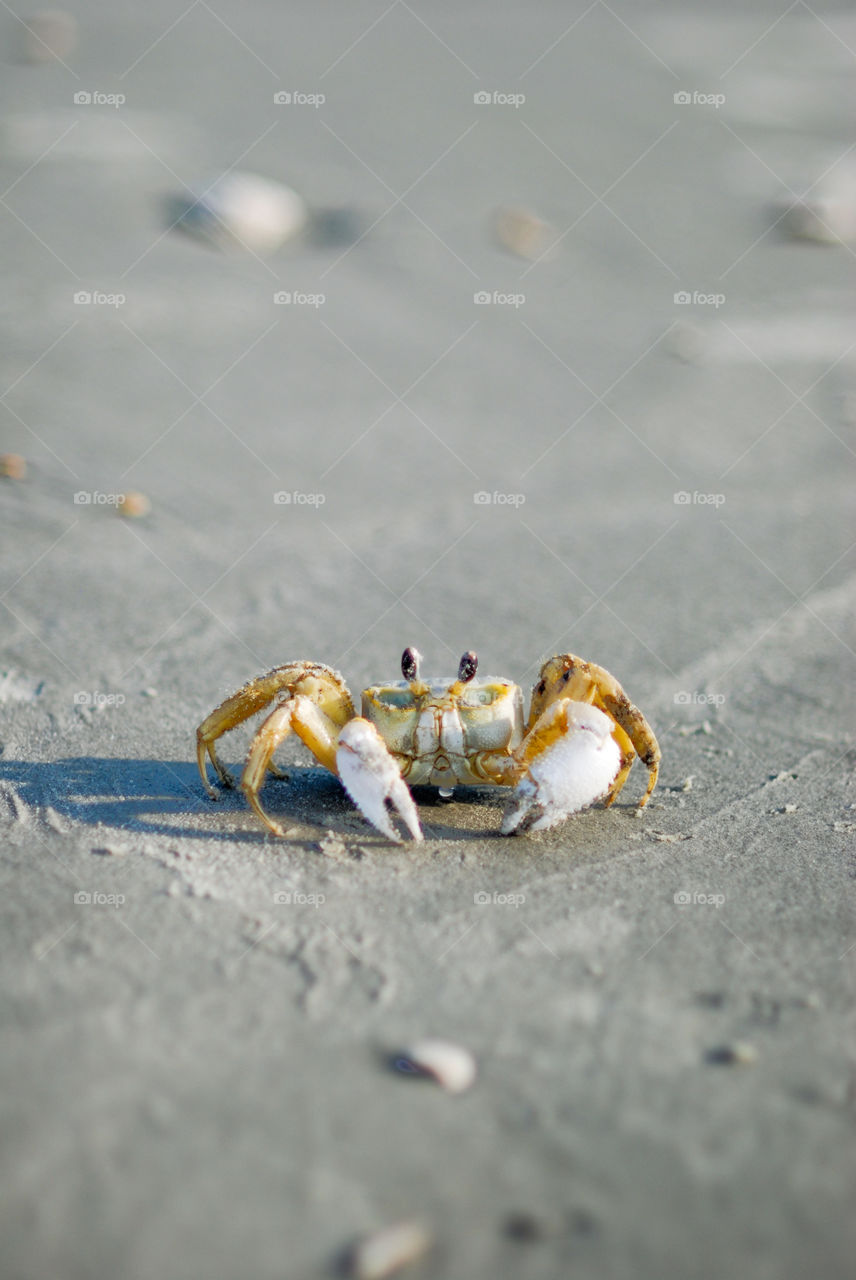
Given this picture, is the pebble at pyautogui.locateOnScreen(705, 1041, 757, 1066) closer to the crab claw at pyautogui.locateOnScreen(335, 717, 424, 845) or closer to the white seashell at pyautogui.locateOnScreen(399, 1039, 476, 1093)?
the white seashell at pyautogui.locateOnScreen(399, 1039, 476, 1093)

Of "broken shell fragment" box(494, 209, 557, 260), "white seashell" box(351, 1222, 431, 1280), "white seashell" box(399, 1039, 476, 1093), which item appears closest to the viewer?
"white seashell" box(351, 1222, 431, 1280)

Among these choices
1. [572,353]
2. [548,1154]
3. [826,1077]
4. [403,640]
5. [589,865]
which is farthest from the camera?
[572,353]

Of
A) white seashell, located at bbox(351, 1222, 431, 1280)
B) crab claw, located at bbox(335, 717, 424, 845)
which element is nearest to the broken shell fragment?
crab claw, located at bbox(335, 717, 424, 845)

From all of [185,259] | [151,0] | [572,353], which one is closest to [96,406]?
[185,259]

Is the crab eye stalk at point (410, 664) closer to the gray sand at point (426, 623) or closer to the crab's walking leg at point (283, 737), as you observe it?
the crab's walking leg at point (283, 737)

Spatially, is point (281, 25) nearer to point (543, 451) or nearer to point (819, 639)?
point (543, 451)
